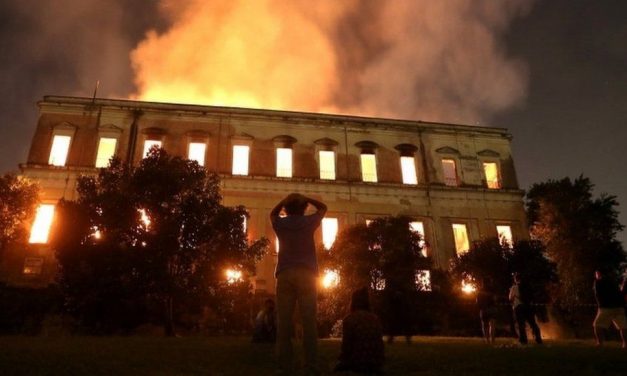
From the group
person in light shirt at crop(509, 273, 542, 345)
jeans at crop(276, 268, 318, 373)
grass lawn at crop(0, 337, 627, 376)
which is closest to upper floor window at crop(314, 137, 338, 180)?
person in light shirt at crop(509, 273, 542, 345)

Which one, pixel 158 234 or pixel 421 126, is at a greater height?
pixel 421 126

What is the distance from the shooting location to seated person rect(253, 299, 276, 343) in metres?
11.7

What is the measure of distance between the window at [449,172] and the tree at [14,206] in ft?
90.5

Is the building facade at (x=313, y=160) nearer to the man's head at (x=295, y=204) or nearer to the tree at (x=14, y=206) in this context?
the tree at (x=14, y=206)

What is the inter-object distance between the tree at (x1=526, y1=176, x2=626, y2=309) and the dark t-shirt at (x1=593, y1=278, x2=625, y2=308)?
19.9m

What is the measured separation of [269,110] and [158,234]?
56.6 feet

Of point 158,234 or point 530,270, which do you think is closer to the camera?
point 158,234

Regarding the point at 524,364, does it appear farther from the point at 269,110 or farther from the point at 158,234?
the point at 269,110

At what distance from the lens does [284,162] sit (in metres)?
31.8

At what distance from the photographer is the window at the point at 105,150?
30.0 meters

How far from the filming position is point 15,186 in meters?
24.0

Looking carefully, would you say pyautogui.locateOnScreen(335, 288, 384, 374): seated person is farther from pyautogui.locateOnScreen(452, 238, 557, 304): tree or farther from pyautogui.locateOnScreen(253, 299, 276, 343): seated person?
pyautogui.locateOnScreen(452, 238, 557, 304): tree

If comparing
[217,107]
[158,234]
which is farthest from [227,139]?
[158,234]

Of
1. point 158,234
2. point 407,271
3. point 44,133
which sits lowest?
point 407,271
